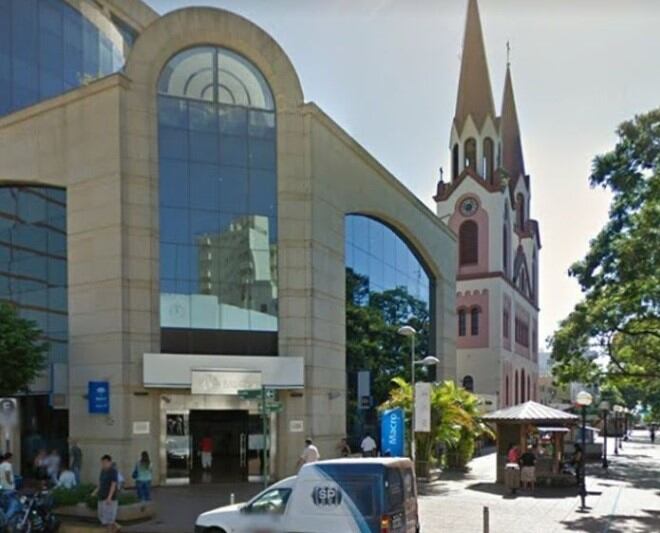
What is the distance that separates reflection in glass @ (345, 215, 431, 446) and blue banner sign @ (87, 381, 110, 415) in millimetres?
9878

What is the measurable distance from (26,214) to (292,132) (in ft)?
33.9

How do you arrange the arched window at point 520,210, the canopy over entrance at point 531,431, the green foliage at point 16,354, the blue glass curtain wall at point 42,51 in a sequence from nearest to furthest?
1. the green foliage at point 16,354
2. the canopy over entrance at point 531,431
3. the blue glass curtain wall at point 42,51
4. the arched window at point 520,210

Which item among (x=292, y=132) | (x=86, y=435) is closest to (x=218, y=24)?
(x=292, y=132)

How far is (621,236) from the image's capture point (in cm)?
2169

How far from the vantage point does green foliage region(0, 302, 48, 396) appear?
1877 centimetres

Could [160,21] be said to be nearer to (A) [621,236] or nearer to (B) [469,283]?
(A) [621,236]

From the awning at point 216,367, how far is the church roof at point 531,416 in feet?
23.2

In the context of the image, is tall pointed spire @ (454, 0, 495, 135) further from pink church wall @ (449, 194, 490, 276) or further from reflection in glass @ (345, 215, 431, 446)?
reflection in glass @ (345, 215, 431, 446)

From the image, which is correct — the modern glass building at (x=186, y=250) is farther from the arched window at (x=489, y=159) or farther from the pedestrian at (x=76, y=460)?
the arched window at (x=489, y=159)

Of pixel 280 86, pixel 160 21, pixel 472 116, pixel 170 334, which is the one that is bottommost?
pixel 170 334

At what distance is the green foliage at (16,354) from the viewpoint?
1877 centimetres

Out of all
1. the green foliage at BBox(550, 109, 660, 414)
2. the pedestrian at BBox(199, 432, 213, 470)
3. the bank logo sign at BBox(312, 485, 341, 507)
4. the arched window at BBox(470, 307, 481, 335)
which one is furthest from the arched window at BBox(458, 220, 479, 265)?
the bank logo sign at BBox(312, 485, 341, 507)

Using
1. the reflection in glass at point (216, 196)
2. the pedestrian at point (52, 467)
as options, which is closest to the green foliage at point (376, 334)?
the reflection in glass at point (216, 196)

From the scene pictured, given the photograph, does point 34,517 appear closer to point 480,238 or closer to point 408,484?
point 408,484
